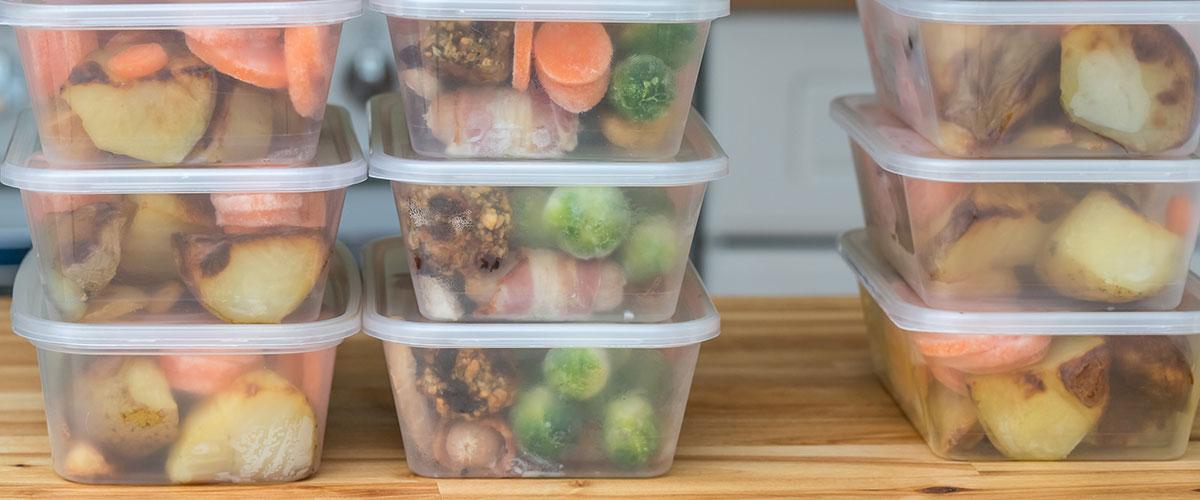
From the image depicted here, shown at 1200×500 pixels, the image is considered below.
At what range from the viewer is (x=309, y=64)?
904 mm

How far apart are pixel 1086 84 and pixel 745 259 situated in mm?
1039

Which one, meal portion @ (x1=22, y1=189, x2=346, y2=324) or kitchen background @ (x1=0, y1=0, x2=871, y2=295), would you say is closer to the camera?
meal portion @ (x1=22, y1=189, x2=346, y2=324)

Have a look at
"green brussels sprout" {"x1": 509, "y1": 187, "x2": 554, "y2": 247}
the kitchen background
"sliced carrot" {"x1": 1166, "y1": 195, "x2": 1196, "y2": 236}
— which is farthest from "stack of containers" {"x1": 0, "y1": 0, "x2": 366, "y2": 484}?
the kitchen background

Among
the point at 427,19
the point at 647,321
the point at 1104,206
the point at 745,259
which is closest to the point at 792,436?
the point at 647,321

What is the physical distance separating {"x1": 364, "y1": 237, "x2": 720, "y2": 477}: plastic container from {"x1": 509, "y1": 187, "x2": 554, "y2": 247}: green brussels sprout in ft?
0.18

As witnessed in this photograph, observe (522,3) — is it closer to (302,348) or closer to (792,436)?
(302,348)

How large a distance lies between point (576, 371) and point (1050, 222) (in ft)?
1.04

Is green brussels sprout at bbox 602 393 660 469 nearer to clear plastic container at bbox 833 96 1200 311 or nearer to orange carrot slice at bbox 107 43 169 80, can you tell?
clear plastic container at bbox 833 96 1200 311

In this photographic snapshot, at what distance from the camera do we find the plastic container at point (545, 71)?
896 millimetres

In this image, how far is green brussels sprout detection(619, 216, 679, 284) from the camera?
93 centimetres

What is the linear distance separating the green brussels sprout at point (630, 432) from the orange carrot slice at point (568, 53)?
0.67 feet

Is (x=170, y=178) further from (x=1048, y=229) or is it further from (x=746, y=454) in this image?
(x=1048, y=229)

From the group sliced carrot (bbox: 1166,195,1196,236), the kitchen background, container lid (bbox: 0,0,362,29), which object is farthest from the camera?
the kitchen background

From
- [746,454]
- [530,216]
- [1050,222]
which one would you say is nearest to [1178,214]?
[1050,222]
